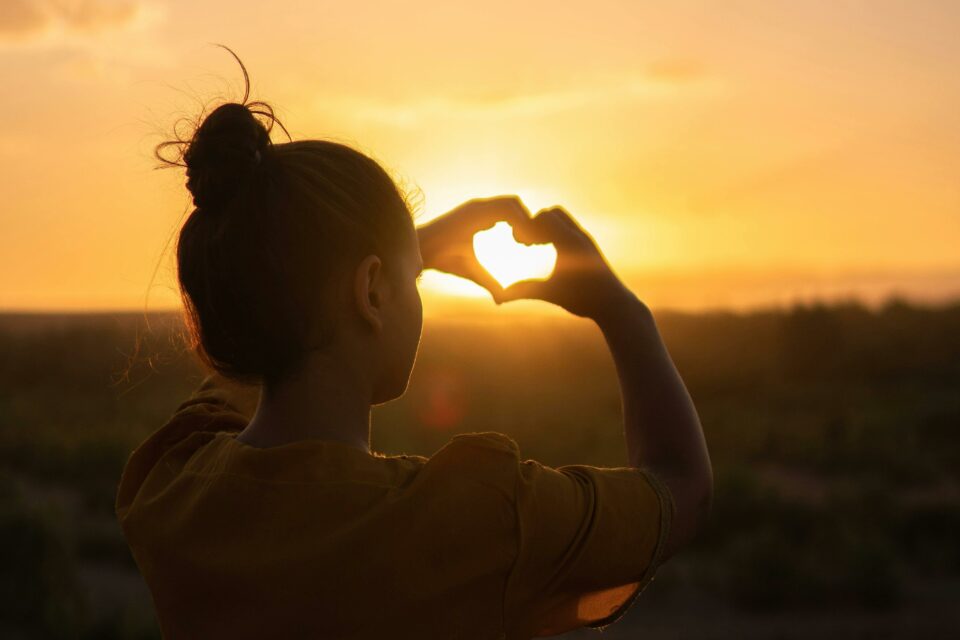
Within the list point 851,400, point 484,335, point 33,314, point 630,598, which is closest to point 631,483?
point 630,598

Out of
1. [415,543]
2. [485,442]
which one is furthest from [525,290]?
[415,543]

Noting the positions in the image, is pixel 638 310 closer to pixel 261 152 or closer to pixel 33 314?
pixel 261 152

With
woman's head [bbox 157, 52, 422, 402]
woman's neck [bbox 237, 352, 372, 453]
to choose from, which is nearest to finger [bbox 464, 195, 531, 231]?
woman's head [bbox 157, 52, 422, 402]

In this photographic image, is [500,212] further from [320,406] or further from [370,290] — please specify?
[320,406]

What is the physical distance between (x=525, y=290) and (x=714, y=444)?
18.1 meters

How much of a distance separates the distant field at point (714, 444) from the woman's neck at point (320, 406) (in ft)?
1.05

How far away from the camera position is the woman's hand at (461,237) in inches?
65.9

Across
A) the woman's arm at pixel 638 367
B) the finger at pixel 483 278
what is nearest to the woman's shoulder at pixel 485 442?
the woman's arm at pixel 638 367

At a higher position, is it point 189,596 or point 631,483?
point 631,483

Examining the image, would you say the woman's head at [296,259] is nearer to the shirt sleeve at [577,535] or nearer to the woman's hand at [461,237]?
the woman's hand at [461,237]

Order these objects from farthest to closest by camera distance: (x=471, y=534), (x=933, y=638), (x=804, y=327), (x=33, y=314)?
(x=33, y=314)
(x=804, y=327)
(x=933, y=638)
(x=471, y=534)

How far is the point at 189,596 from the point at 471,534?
15.7 inches

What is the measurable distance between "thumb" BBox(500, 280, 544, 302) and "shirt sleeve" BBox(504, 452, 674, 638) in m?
0.28

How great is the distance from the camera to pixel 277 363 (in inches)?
59.3
